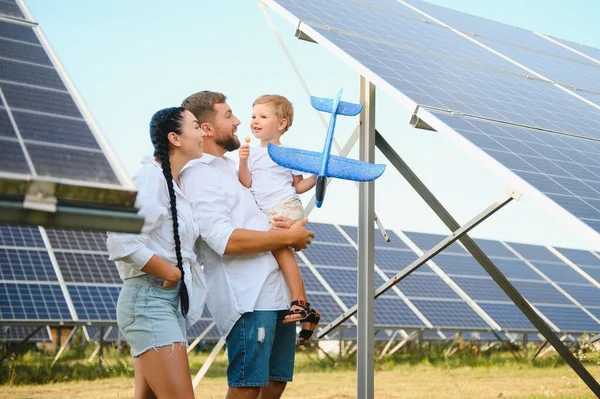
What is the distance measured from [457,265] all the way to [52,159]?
13.1 metres

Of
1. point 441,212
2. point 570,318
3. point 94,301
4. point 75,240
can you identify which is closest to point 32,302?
point 94,301

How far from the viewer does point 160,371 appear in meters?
3.53

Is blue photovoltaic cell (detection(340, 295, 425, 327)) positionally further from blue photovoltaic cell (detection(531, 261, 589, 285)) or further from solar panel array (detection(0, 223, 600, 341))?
blue photovoltaic cell (detection(531, 261, 589, 285))

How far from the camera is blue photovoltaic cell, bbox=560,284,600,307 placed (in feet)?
49.3

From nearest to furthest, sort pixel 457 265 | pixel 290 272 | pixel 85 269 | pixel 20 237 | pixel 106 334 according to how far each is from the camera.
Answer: pixel 290 272 < pixel 85 269 < pixel 20 237 < pixel 457 265 < pixel 106 334

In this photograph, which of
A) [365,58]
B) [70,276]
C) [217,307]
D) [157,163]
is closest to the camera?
[157,163]

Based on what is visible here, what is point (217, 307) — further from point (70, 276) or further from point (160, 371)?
point (70, 276)

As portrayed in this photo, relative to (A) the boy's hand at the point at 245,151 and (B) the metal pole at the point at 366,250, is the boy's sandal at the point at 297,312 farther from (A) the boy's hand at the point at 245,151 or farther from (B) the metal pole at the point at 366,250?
(B) the metal pole at the point at 366,250

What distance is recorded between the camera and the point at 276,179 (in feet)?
15.2

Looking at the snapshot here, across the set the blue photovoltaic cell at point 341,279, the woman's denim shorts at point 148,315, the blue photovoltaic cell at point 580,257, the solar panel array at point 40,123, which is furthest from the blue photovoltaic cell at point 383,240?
the solar panel array at point 40,123

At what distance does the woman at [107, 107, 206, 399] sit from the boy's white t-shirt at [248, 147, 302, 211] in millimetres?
608

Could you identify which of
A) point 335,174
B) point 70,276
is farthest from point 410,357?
point 335,174

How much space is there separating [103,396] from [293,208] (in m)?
6.35

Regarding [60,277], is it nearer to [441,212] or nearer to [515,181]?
[441,212]
